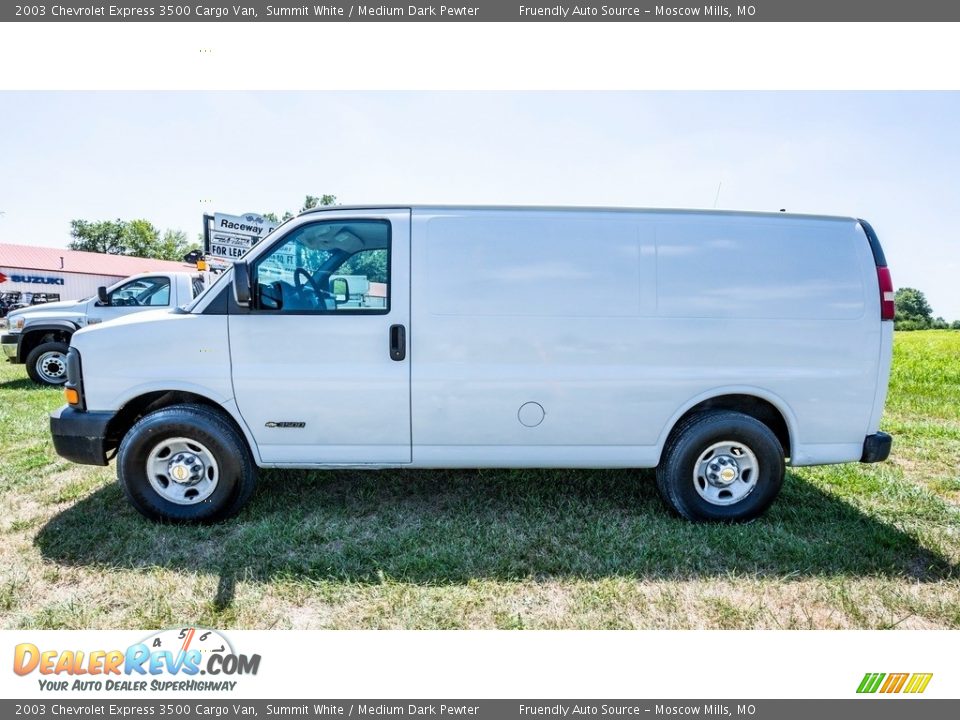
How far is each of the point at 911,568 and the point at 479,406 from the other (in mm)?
2884

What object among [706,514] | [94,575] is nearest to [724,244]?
[706,514]

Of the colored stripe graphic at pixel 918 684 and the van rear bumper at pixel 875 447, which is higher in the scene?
the van rear bumper at pixel 875 447

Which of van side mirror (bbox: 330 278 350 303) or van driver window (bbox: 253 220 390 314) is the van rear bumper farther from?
van side mirror (bbox: 330 278 350 303)

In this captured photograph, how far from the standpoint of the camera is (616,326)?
357 cm

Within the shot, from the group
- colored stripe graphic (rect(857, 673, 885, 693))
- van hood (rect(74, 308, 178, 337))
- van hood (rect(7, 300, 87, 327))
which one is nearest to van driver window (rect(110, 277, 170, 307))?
van hood (rect(7, 300, 87, 327))

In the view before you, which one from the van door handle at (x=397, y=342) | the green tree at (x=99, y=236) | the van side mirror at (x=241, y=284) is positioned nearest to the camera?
the van side mirror at (x=241, y=284)

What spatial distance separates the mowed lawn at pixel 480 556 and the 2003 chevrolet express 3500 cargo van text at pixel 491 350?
0.41m

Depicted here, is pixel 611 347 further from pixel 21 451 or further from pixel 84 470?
pixel 21 451

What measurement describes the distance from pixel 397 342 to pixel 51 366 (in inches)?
343

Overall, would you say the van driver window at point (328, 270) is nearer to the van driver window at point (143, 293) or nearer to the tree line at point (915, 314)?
the van driver window at point (143, 293)

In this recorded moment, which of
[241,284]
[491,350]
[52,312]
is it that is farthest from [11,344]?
[491,350]

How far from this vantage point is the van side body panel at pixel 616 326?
355 cm

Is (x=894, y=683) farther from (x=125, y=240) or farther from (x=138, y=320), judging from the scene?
(x=125, y=240)

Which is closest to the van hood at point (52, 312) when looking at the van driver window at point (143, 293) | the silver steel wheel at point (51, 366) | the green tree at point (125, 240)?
the silver steel wheel at point (51, 366)
